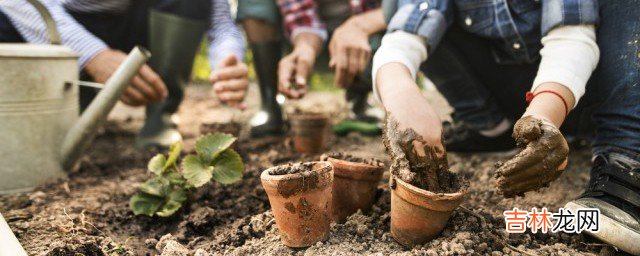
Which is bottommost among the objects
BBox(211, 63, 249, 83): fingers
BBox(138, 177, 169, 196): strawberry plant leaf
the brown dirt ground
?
the brown dirt ground

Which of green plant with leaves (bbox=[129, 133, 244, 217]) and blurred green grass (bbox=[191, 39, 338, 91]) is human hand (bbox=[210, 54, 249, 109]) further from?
blurred green grass (bbox=[191, 39, 338, 91])

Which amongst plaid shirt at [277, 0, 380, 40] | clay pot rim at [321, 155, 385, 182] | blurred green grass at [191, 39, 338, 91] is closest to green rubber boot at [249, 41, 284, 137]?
plaid shirt at [277, 0, 380, 40]

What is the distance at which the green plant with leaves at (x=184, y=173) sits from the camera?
175 cm

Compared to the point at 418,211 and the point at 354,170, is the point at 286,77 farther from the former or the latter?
→ the point at 418,211

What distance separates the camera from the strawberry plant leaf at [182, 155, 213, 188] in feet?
5.57

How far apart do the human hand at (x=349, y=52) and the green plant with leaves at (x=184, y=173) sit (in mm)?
736

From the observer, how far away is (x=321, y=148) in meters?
2.62

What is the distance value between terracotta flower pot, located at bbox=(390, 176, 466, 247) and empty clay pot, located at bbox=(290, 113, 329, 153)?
119cm

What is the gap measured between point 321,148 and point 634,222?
4.98ft

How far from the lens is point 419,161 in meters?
1.35

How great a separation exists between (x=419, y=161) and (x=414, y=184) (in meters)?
0.07

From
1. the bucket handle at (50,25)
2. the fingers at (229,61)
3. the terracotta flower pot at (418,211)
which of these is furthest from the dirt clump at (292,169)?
the bucket handle at (50,25)

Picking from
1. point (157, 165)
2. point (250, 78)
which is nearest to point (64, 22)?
point (157, 165)

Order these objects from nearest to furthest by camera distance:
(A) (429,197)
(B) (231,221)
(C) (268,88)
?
(A) (429,197) → (B) (231,221) → (C) (268,88)
